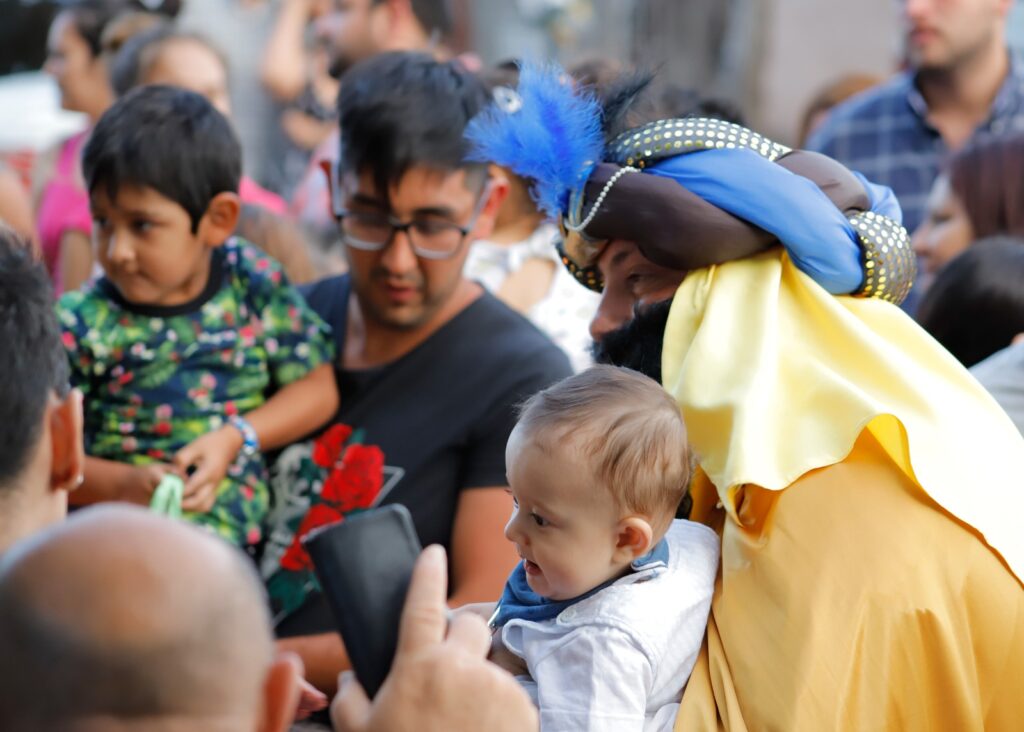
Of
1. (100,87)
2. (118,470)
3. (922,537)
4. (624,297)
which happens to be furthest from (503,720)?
(100,87)

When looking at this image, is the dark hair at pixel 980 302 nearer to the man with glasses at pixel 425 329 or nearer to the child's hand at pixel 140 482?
the man with glasses at pixel 425 329

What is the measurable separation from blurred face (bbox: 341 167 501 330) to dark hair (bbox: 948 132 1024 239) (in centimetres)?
211

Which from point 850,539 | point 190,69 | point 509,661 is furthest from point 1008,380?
point 190,69

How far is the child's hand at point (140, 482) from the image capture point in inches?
111

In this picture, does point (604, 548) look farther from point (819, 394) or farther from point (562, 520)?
point (819, 394)

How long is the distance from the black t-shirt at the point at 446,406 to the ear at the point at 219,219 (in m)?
0.44

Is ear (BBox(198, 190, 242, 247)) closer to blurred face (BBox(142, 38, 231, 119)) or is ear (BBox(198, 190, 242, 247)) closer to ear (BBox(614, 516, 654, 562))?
ear (BBox(614, 516, 654, 562))

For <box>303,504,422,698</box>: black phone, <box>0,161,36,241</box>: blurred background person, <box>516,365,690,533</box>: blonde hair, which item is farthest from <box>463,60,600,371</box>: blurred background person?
<box>303,504,422,698</box>: black phone

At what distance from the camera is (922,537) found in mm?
1963

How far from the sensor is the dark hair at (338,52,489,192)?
119 inches

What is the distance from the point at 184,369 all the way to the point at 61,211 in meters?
1.94

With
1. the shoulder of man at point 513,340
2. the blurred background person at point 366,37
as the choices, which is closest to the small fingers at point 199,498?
the shoulder of man at point 513,340

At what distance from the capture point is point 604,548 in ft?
6.39

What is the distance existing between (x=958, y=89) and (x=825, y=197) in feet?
12.2
